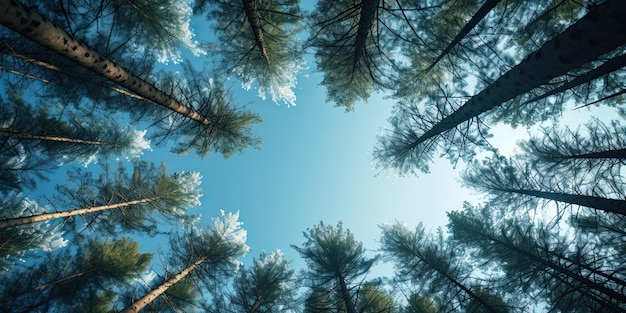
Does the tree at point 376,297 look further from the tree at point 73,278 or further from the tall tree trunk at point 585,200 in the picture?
the tree at point 73,278

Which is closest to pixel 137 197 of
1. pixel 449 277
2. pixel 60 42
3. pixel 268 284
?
pixel 268 284

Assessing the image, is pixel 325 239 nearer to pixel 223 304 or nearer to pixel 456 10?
pixel 223 304

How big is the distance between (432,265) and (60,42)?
9784 millimetres

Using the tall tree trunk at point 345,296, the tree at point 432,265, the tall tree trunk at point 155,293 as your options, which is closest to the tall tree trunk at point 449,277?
the tree at point 432,265

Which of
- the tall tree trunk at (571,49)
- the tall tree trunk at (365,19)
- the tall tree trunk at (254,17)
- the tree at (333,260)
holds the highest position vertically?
the tall tree trunk at (254,17)

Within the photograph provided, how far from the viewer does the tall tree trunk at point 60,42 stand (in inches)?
108

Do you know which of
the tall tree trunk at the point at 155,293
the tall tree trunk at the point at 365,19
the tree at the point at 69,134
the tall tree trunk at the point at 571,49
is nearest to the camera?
the tall tree trunk at the point at 571,49

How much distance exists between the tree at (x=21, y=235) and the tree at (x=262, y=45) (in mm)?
6818

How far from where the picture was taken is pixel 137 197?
898 centimetres

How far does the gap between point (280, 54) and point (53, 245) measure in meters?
11.2

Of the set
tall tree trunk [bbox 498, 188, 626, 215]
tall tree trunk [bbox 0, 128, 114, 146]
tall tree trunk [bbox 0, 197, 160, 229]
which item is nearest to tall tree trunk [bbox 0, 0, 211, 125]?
tall tree trunk [bbox 0, 128, 114, 146]

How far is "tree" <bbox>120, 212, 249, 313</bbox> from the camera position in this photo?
800 cm

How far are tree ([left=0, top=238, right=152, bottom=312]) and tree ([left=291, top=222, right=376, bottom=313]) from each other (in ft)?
18.8

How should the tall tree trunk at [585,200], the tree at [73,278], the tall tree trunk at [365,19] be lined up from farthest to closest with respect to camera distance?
the tree at [73,278] → the tall tree trunk at [585,200] → the tall tree trunk at [365,19]
